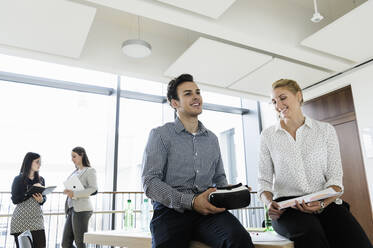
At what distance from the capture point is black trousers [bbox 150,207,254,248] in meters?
1.08

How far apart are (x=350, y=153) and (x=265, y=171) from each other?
10.6 ft

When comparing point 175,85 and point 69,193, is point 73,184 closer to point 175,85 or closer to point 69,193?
point 69,193

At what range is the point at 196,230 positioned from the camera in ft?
4.02

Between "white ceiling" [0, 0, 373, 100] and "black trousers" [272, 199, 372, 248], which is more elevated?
"white ceiling" [0, 0, 373, 100]

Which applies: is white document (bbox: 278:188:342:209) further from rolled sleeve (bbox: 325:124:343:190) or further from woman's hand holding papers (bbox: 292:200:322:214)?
rolled sleeve (bbox: 325:124:343:190)

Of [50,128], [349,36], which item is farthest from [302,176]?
[50,128]

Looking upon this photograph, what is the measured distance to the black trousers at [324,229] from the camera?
1205mm

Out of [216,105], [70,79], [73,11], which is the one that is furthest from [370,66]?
[70,79]

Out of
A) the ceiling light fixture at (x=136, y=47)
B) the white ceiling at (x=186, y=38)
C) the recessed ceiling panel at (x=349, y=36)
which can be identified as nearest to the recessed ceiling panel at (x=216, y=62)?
the white ceiling at (x=186, y=38)

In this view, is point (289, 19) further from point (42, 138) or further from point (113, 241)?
point (42, 138)

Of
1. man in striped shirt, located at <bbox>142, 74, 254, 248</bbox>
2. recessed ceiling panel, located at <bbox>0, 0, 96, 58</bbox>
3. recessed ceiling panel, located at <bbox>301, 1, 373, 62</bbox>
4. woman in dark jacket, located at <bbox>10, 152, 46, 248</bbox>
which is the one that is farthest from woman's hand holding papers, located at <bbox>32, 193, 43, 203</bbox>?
recessed ceiling panel, located at <bbox>301, 1, 373, 62</bbox>

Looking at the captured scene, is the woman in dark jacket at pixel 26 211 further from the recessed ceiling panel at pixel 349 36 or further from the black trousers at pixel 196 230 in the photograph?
the recessed ceiling panel at pixel 349 36

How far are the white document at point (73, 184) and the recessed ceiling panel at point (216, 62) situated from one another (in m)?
1.73

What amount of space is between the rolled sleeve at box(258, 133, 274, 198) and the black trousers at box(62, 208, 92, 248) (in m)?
2.04
